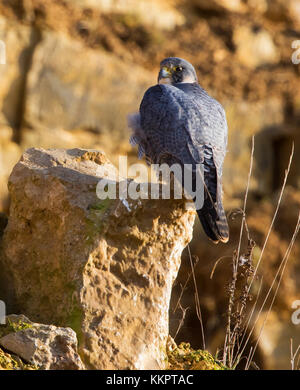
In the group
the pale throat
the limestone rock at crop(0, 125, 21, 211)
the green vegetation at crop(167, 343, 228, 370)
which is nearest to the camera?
the green vegetation at crop(167, 343, 228, 370)

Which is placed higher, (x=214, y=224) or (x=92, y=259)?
(x=214, y=224)

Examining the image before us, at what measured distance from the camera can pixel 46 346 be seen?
335 centimetres

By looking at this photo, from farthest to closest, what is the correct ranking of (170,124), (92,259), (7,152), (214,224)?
(7,152) < (170,124) < (214,224) < (92,259)

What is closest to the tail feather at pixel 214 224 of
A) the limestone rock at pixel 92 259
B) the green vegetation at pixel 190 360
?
the limestone rock at pixel 92 259

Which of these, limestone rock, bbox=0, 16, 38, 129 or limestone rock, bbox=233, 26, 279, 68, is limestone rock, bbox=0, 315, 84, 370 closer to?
limestone rock, bbox=0, 16, 38, 129

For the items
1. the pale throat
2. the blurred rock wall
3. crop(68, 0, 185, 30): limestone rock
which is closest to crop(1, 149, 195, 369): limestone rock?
the pale throat

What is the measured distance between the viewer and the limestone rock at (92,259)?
3627mm

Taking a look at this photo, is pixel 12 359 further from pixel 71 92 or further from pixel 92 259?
pixel 71 92

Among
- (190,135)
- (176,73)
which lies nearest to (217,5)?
(176,73)

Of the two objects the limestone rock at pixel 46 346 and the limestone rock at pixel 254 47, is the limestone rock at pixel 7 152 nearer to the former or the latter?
the limestone rock at pixel 254 47

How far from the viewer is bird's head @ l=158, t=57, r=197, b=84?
521 centimetres

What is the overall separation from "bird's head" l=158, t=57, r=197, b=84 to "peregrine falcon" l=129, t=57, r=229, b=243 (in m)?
0.24

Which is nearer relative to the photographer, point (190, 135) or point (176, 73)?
point (190, 135)

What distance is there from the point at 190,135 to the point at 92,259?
1.10 meters
